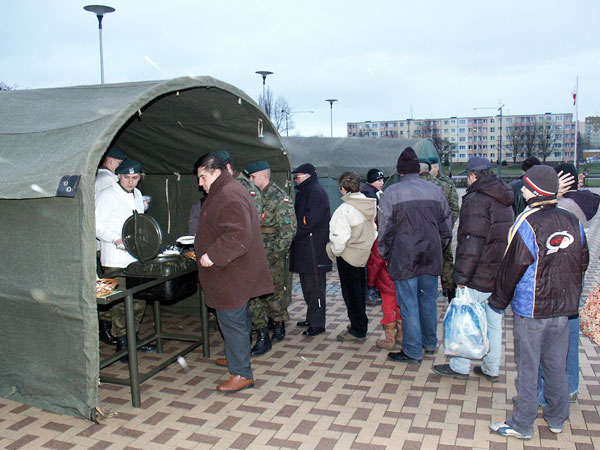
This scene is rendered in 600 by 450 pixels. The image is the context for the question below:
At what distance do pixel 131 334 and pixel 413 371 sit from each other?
8.35ft

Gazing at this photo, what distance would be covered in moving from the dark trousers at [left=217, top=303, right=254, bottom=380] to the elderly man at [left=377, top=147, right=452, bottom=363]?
57.2 inches

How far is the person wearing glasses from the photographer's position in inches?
243

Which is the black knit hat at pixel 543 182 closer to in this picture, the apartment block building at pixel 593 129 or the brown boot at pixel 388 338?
the brown boot at pixel 388 338

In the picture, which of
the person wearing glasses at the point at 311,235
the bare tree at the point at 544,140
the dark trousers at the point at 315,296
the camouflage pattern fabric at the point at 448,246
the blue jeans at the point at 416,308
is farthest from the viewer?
the bare tree at the point at 544,140

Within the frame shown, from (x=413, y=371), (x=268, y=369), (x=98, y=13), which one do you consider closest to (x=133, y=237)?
(x=268, y=369)

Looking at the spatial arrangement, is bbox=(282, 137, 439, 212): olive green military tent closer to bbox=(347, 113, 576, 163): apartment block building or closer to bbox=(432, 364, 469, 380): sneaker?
bbox=(432, 364, 469, 380): sneaker

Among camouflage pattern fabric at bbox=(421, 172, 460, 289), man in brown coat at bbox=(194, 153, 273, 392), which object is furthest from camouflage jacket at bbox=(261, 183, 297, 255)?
camouflage pattern fabric at bbox=(421, 172, 460, 289)

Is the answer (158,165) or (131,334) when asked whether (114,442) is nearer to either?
(131,334)

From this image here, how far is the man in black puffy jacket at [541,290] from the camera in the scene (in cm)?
370

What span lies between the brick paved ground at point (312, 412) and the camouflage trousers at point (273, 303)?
0.40 meters

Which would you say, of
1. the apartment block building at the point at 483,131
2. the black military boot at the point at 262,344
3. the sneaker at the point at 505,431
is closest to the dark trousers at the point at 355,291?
the black military boot at the point at 262,344

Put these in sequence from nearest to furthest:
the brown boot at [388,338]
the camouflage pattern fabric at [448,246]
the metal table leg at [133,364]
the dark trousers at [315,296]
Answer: the metal table leg at [133,364] < the brown boot at [388,338] < the dark trousers at [315,296] < the camouflage pattern fabric at [448,246]

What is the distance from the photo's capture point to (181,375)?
5367 mm

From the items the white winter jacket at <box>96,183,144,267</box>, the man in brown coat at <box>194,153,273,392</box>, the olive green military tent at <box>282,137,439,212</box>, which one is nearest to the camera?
the man in brown coat at <box>194,153,273,392</box>
